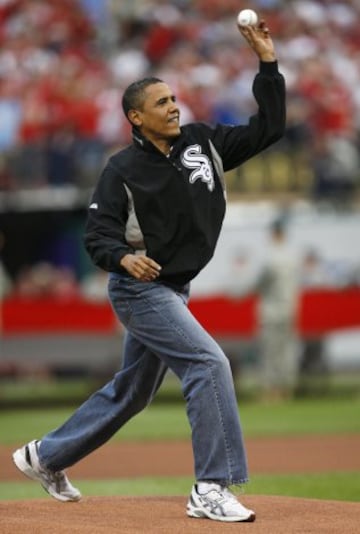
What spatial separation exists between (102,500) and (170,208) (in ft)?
5.49

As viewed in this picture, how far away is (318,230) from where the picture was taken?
744 inches

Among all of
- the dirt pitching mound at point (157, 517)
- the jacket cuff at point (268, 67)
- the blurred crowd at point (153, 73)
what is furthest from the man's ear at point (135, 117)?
the blurred crowd at point (153, 73)

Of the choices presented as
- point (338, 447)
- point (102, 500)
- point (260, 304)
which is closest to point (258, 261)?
point (260, 304)

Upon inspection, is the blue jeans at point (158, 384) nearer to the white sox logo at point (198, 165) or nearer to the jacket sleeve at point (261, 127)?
the white sox logo at point (198, 165)

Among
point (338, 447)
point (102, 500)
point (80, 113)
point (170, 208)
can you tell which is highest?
point (80, 113)

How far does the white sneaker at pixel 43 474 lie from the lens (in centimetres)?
668

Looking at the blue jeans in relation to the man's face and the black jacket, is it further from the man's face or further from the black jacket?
the man's face

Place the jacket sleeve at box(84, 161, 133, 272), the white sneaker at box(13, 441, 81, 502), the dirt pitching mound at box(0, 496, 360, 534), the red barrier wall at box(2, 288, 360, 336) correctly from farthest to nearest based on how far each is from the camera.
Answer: the red barrier wall at box(2, 288, 360, 336), the white sneaker at box(13, 441, 81, 502), the jacket sleeve at box(84, 161, 133, 272), the dirt pitching mound at box(0, 496, 360, 534)

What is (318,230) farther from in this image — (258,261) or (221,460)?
(221,460)

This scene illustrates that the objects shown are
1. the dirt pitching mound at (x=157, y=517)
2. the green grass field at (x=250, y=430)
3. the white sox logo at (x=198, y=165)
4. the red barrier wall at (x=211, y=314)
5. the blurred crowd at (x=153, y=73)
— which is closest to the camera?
the dirt pitching mound at (x=157, y=517)

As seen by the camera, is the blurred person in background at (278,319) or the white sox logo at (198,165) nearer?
the white sox logo at (198,165)

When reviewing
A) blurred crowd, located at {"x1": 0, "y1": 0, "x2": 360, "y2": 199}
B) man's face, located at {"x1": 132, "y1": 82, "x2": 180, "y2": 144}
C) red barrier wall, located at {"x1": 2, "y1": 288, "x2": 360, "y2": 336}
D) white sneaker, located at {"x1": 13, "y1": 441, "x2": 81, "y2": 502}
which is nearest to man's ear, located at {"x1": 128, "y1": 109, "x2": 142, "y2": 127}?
man's face, located at {"x1": 132, "y1": 82, "x2": 180, "y2": 144}

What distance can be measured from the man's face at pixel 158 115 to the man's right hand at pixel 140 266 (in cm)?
66

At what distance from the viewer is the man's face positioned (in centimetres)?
628
